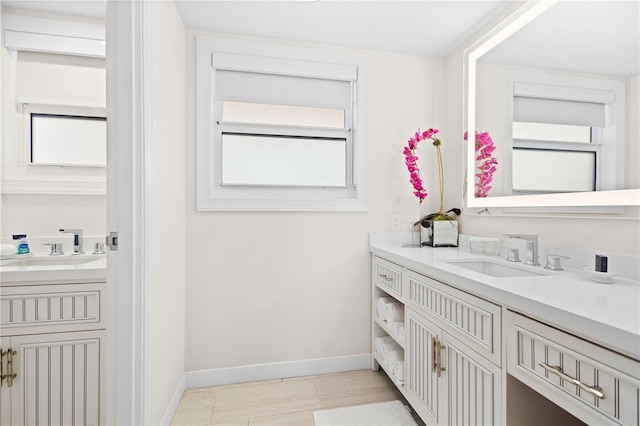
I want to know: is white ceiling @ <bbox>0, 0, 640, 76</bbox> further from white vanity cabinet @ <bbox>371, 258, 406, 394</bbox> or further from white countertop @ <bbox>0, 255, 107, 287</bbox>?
white countertop @ <bbox>0, 255, 107, 287</bbox>

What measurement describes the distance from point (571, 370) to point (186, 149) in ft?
6.59

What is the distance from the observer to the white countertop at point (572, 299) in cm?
67

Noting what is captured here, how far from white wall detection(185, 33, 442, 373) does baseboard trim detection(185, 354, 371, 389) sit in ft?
0.11

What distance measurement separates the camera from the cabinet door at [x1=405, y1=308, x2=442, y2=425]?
138 centimetres

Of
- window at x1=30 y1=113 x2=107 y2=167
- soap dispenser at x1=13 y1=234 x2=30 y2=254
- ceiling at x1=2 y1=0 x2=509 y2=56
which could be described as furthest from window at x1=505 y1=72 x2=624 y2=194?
soap dispenser at x1=13 y1=234 x2=30 y2=254

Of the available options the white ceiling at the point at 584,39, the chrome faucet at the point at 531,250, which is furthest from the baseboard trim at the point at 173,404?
the white ceiling at the point at 584,39

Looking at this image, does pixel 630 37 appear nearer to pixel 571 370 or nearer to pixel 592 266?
pixel 592 266

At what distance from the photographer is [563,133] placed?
4.55ft

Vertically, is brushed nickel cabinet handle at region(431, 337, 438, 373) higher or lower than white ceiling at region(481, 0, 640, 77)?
lower

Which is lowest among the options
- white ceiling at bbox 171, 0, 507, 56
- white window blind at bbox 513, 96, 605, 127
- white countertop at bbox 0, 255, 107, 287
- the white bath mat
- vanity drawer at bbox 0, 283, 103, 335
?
the white bath mat

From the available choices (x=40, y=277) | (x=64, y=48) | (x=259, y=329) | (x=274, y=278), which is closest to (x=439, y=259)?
(x=274, y=278)

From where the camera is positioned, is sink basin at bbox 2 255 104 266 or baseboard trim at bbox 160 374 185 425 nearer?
baseboard trim at bbox 160 374 185 425

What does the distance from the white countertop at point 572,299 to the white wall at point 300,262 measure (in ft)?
2.63

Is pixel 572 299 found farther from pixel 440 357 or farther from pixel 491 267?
pixel 491 267
